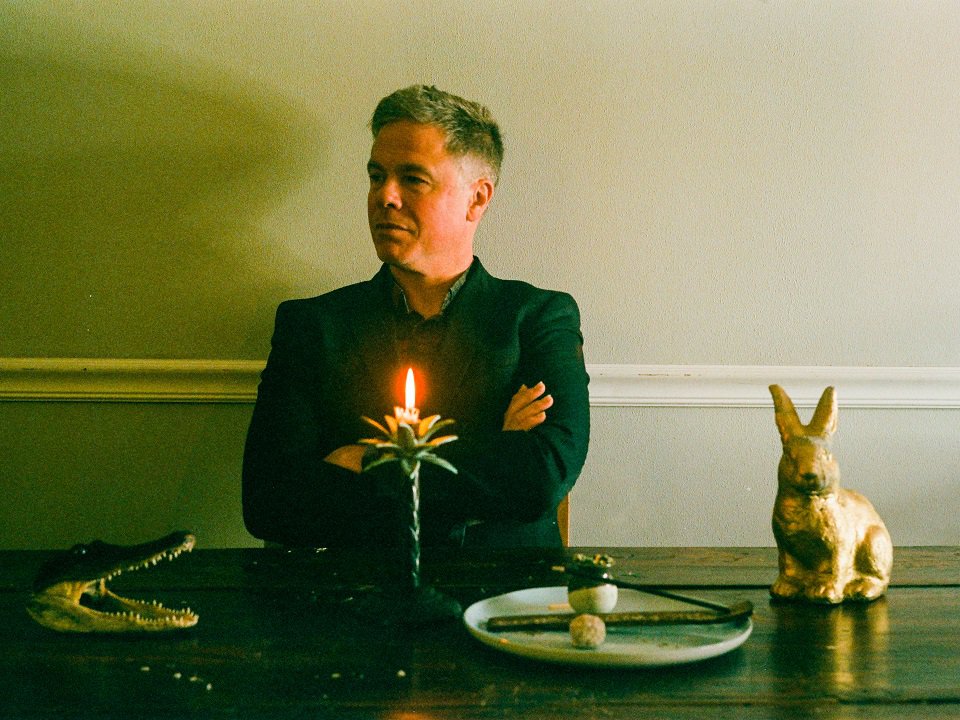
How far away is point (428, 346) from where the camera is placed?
1822mm

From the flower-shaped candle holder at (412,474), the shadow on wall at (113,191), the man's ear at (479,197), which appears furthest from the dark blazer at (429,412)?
the flower-shaped candle holder at (412,474)

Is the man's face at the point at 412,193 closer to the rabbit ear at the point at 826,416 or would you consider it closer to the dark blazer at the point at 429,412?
the dark blazer at the point at 429,412

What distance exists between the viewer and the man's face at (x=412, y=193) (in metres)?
1.79

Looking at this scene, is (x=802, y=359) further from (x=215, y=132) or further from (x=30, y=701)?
(x=30, y=701)

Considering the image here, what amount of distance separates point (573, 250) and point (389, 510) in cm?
85

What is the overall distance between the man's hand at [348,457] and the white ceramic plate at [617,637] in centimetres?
59

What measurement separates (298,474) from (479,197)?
2.26ft

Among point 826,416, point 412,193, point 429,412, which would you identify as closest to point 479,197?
point 412,193

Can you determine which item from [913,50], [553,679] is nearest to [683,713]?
[553,679]

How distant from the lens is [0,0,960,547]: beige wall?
203cm

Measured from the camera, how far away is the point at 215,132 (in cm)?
204

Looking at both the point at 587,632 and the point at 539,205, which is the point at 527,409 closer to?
the point at 539,205

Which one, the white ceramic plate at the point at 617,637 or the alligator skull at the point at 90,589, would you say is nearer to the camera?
the white ceramic plate at the point at 617,637

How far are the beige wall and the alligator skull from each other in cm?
110
